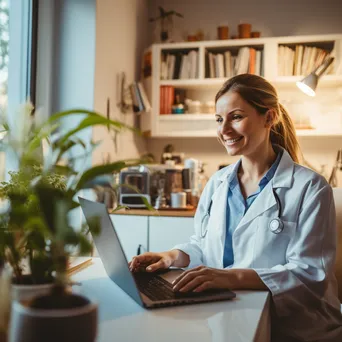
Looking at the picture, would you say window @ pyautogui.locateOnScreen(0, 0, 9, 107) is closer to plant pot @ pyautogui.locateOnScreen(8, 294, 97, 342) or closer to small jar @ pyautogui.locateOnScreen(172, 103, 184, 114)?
small jar @ pyautogui.locateOnScreen(172, 103, 184, 114)

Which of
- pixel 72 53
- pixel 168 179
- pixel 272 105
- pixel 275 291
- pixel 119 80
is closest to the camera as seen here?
pixel 275 291

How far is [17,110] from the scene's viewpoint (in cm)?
69

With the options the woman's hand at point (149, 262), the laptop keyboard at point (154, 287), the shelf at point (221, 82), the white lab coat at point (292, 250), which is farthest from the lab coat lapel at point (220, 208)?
the shelf at point (221, 82)

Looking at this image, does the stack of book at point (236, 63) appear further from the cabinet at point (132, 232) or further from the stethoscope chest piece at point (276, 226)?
the stethoscope chest piece at point (276, 226)

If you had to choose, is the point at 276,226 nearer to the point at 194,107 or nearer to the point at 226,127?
the point at 226,127

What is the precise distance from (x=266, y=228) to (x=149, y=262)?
37 centimetres

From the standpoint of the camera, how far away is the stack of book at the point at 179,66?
11.3 feet

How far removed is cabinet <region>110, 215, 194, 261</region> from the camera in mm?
2535

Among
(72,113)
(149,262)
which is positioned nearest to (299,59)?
(149,262)

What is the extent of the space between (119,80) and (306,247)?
7.43 feet

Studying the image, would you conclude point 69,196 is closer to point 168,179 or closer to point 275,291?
point 275,291

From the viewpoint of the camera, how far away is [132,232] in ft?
8.56

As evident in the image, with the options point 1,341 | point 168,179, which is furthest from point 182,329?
point 168,179

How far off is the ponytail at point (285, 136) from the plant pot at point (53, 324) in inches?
47.0
